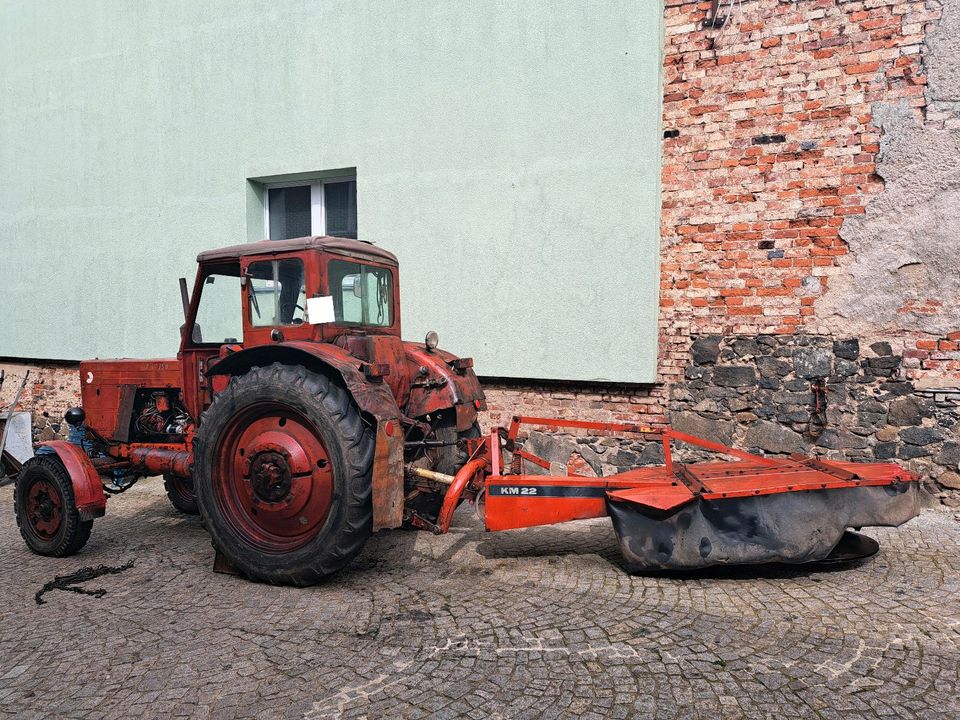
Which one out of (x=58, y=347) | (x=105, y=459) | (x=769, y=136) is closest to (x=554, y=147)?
(x=769, y=136)

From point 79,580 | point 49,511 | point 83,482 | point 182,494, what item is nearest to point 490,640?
point 79,580

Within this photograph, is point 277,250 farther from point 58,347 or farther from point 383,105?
point 58,347

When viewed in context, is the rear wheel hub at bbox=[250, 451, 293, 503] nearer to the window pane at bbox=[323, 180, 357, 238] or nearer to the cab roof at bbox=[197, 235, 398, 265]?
the cab roof at bbox=[197, 235, 398, 265]

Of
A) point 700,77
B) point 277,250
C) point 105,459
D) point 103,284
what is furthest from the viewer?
point 103,284

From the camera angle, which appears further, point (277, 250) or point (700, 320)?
point (700, 320)

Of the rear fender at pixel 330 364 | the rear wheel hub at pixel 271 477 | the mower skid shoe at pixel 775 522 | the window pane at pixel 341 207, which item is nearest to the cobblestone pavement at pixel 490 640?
the mower skid shoe at pixel 775 522

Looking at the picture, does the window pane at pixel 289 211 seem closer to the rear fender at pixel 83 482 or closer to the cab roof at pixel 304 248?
the cab roof at pixel 304 248

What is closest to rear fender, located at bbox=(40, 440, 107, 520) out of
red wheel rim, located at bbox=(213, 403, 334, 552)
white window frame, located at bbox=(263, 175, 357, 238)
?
red wheel rim, located at bbox=(213, 403, 334, 552)

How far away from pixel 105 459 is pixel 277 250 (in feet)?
7.22

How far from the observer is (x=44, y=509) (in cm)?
478

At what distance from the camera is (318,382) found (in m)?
3.86

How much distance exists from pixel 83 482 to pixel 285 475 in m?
1.63

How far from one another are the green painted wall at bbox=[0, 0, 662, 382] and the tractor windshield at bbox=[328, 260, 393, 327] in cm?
196

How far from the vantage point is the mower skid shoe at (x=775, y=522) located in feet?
12.4
